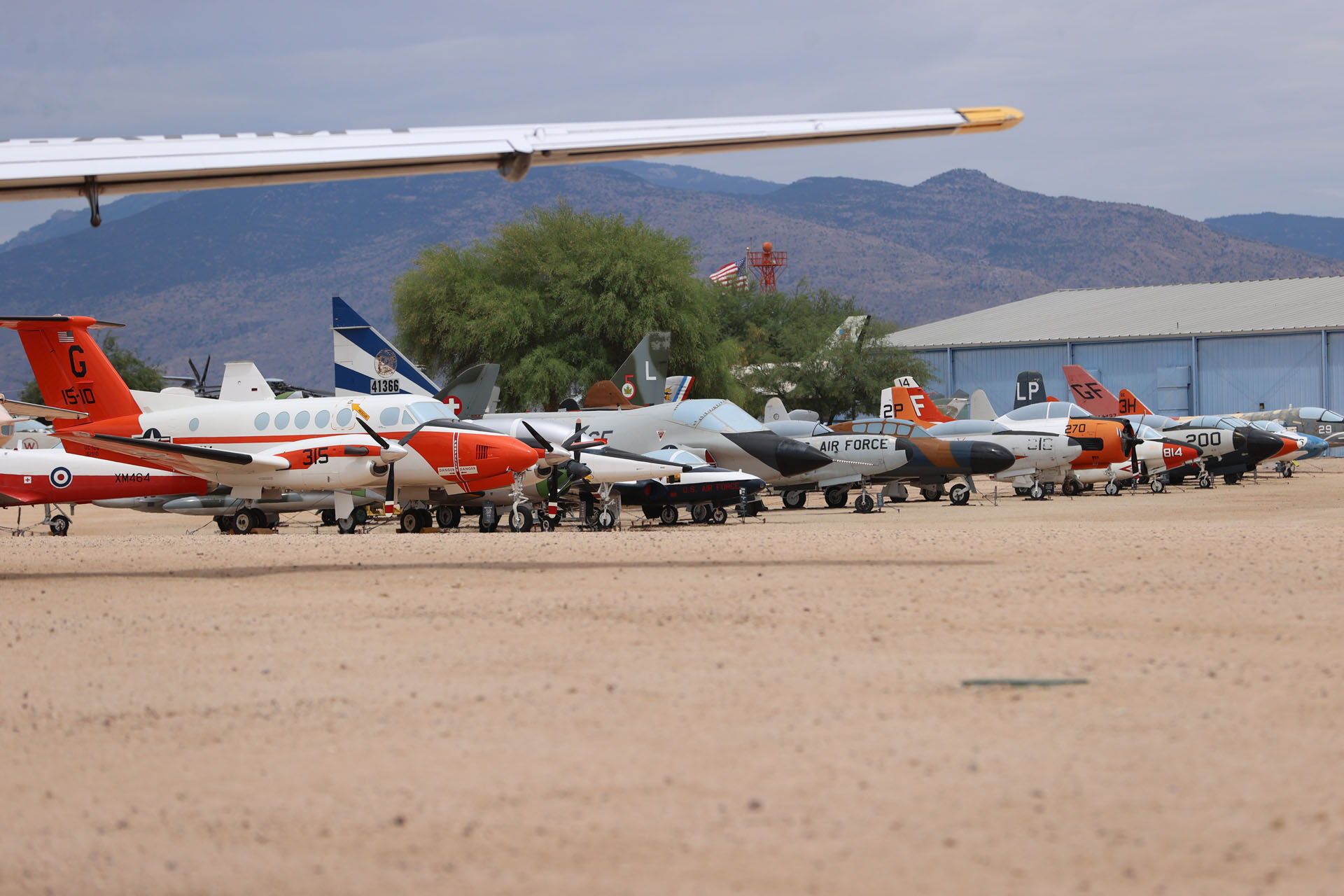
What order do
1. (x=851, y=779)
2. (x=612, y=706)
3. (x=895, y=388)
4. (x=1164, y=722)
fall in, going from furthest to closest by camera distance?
(x=895, y=388) → (x=612, y=706) → (x=1164, y=722) → (x=851, y=779)

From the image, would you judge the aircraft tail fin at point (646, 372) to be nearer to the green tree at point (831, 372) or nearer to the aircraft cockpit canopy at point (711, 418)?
the aircraft cockpit canopy at point (711, 418)

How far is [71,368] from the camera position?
22.6 metres

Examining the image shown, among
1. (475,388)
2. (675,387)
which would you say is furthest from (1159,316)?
(475,388)

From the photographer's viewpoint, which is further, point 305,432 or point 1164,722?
point 305,432

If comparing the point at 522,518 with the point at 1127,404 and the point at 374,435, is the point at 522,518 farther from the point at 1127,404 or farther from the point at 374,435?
the point at 1127,404

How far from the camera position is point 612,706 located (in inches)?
250

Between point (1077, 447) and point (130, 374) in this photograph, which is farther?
point (130, 374)

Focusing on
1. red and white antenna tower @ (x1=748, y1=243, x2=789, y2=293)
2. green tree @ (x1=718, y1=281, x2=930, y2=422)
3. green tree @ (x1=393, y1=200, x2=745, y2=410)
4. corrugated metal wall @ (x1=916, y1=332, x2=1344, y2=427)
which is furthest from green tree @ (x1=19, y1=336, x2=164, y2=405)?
corrugated metal wall @ (x1=916, y1=332, x2=1344, y2=427)

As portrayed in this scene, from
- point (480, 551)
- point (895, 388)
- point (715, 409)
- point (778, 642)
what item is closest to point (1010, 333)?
point (895, 388)

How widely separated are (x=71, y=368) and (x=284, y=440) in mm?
4186

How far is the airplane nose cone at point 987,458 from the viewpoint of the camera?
2803cm

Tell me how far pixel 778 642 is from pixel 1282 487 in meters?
30.6

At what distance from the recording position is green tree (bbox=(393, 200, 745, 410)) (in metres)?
43.5

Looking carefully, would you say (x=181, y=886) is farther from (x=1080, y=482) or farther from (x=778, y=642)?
(x=1080, y=482)
